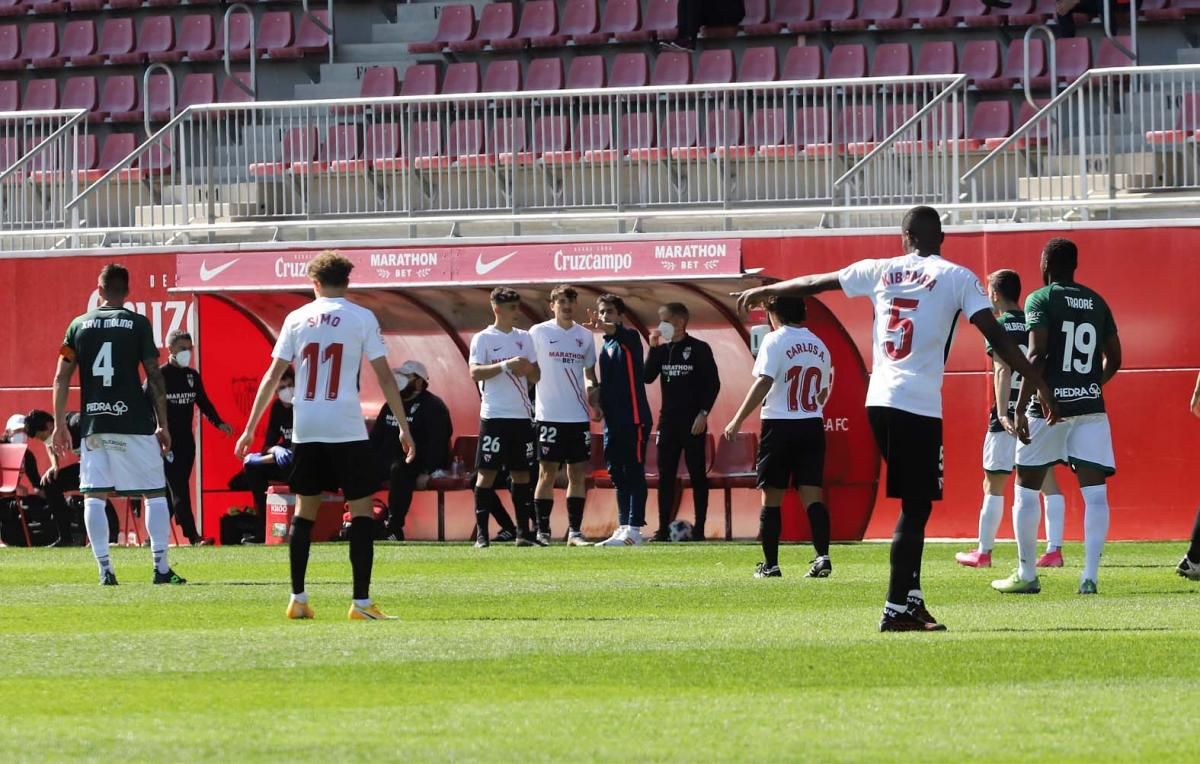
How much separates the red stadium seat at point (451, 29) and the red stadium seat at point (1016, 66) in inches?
268

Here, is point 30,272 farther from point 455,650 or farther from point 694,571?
point 455,650

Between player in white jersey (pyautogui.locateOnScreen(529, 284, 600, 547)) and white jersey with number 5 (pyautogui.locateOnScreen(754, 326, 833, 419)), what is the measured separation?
4.19 m

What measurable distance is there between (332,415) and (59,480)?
1016 cm

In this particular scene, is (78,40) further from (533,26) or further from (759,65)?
(759,65)

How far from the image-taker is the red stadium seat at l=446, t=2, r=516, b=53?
2702cm

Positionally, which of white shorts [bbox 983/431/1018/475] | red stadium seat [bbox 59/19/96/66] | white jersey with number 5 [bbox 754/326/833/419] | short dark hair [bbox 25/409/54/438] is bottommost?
white shorts [bbox 983/431/1018/475]

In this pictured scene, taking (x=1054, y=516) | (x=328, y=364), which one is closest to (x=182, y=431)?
(x=1054, y=516)

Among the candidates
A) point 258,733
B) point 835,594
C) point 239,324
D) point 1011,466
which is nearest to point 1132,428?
point 1011,466

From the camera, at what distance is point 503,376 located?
17.9 metres

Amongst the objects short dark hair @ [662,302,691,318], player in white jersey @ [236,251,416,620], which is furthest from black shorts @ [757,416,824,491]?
short dark hair @ [662,302,691,318]

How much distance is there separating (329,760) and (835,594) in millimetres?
6610

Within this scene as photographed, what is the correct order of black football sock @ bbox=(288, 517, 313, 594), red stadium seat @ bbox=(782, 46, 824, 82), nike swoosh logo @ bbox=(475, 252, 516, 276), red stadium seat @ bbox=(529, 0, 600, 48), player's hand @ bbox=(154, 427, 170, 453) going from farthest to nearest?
1. red stadium seat @ bbox=(529, 0, 600, 48)
2. red stadium seat @ bbox=(782, 46, 824, 82)
3. nike swoosh logo @ bbox=(475, 252, 516, 276)
4. player's hand @ bbox=(154, 427, 170, 453)
5. black football sock @ bbox=(288, 517, 313, 594)

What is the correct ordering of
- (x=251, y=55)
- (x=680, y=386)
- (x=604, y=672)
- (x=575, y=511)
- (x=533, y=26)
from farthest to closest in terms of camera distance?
1. (x=251, y=55)
2. (x=533, y=26)
3. (x=680, y=386)
4. (x=575, y=511)
5. (x=604, y=672)

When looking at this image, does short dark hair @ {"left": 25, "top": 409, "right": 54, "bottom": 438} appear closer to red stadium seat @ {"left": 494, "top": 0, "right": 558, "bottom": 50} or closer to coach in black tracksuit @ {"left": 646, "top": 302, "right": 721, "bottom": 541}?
coach in black tracksuit @ {"left": 646, "top": 302, "right": 721, "bottom": 541}
